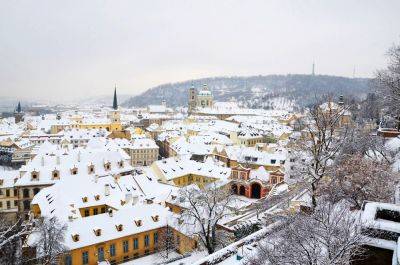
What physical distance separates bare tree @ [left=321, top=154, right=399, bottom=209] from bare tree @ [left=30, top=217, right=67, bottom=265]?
19.7 metres

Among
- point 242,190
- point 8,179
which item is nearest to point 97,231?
point 8,179

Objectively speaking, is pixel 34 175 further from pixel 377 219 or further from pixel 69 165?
pixel 377 219

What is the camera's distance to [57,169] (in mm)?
50125

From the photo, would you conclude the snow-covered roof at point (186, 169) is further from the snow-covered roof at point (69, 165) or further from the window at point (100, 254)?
the window at point (100, 254)

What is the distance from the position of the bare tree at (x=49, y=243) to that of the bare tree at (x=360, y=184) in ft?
64.6

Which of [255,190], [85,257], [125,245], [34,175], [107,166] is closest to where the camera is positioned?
[85,257]

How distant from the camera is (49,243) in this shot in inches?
980

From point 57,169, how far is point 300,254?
46249 mm

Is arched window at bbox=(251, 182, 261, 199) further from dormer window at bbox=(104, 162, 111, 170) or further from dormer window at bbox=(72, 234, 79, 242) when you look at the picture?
dormer window at bbox=(72, 234, 79, 242)

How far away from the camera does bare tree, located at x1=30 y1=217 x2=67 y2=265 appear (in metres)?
25.1

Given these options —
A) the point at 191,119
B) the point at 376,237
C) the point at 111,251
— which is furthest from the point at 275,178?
the point at 191,119

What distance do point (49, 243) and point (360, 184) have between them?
70.2 ft

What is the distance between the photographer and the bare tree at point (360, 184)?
661 inches

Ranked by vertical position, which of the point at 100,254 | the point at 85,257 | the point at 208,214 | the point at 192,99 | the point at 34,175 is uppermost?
the point at 192,99
